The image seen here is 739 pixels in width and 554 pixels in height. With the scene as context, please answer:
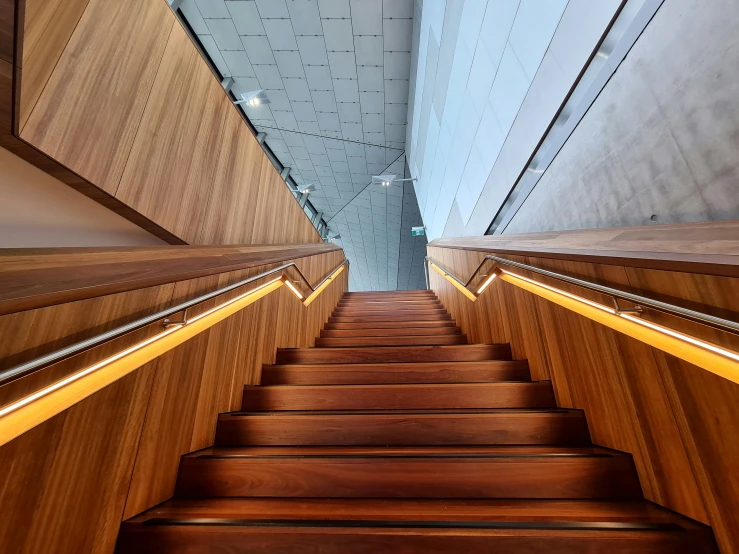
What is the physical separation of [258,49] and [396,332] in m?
4.80

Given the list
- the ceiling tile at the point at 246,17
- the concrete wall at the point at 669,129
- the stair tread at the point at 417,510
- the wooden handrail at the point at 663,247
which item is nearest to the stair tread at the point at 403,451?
the stair tread at the point at 417,510

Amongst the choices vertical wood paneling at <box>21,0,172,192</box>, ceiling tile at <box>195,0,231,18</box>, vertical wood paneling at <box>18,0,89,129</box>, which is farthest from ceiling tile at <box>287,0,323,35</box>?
vertical wood paneling at <box>18,0,89,129</box>

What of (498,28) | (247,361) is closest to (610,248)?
(247,361)

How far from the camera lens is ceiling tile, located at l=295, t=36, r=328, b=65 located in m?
4.71

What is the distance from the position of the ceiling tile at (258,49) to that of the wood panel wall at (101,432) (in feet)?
15.6

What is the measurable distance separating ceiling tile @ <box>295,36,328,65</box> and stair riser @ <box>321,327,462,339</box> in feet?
14.1

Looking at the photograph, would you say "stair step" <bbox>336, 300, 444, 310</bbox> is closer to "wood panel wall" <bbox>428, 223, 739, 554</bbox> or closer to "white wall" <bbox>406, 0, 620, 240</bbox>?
"white wall" <bbox>406, 0, 620, 240</bbox>

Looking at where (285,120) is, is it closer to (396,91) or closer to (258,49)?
(258,49)

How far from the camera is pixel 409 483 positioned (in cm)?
121

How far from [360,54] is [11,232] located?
16.8 ft

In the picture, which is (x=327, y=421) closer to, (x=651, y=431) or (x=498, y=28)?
(x=651, y=431)

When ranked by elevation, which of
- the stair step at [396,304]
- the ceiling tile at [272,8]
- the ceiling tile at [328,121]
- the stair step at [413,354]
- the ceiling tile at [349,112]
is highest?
the ceiling tile at [272,8]

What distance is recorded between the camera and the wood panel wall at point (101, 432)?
80cm

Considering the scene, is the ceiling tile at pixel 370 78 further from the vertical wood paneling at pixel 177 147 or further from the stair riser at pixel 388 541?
the stair riser at pixel 388 541
